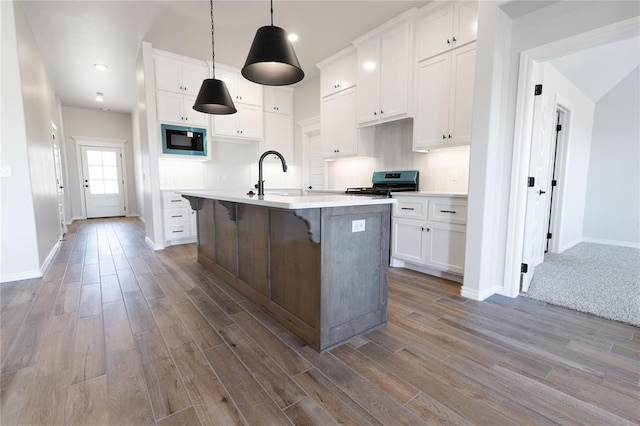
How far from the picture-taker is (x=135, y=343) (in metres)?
1.88

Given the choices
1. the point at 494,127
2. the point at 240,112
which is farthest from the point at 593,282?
the point at 240,112

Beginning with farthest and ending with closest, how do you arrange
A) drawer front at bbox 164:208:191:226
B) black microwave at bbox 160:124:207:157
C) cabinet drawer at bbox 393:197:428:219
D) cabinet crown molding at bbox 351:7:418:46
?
drawer front at bbox 164:208:191:226, black microwave at bbox 160:124:207:157, cabinet crown molding at bbox 351:7:418:46, cabinet drawer at bbox 393:197:428:219

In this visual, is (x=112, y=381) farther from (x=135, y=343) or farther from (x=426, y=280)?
(x=426, y=280)

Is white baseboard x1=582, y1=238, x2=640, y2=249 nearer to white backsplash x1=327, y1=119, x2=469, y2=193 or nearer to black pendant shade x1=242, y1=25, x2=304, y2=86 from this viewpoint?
white backsplash x1=327, y1=119, x2=469, y2=193

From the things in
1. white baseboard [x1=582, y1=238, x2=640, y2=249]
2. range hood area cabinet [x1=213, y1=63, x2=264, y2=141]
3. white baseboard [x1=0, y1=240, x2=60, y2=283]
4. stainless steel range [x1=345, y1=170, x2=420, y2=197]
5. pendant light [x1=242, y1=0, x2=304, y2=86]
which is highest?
range hood area cabinet [x1=213, y1=63, x2=264, y2=141]

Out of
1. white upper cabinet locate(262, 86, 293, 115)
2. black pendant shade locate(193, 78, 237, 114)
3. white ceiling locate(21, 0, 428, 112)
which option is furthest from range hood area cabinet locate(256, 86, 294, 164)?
black pendant shade locate(193, 78, 237, 114)

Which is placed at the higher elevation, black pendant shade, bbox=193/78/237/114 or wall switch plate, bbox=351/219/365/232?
black pendant shade, bbox=193/78/237/114

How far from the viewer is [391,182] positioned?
3.95 metres

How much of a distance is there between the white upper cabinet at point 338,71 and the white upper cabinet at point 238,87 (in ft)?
4.23

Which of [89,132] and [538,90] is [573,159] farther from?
[89,132]

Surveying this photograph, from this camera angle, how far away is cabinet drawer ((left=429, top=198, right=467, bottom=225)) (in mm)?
2840

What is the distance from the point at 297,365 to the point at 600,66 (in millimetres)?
5235

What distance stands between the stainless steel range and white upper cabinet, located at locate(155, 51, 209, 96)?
10.3 feet

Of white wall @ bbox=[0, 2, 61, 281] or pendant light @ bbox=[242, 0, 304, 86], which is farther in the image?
white wall @ bbox=[0, 2, 61, 281]
